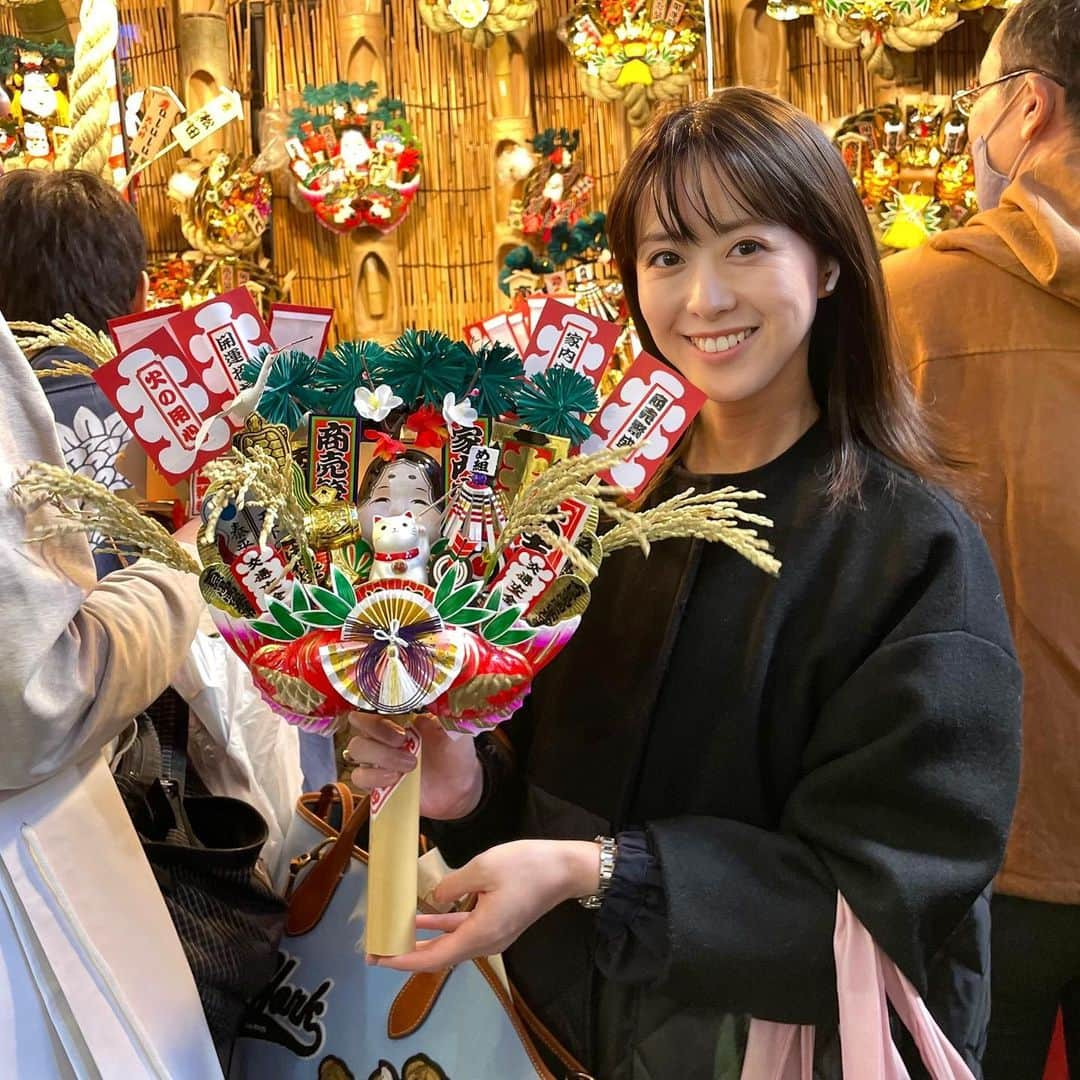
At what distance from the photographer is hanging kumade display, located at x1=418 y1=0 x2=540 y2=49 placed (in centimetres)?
292

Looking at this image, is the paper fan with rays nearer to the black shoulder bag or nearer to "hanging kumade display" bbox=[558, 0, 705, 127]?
the black shoulder bag

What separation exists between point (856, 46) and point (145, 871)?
2.28m

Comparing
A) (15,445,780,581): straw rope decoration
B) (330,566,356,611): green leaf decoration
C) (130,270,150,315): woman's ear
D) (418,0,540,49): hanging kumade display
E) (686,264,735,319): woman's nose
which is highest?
(418,0,540,49): hanging kumade display

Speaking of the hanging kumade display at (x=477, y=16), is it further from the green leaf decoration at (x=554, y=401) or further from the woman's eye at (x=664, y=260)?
the green leaf decoration at (x=554, y=401)

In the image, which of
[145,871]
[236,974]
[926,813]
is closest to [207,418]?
[145,871]

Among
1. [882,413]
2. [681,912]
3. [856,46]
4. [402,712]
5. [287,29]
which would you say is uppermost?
[287,29]

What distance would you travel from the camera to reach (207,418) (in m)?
1.03

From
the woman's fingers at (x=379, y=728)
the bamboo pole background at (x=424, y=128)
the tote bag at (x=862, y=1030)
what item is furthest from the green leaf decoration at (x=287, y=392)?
the bamboo pole background at (x=424, y=128)

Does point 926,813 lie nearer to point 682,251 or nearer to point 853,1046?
point 853,1046

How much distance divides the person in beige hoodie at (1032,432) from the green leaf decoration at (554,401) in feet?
2.18

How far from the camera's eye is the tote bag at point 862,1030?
39.7 inches

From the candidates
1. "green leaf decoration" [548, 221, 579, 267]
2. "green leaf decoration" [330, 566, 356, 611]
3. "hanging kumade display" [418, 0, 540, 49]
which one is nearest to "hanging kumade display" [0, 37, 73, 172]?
"hanging kumade display" [418, 0, 540, 49]

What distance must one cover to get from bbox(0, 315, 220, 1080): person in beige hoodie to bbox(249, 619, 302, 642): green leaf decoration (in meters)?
0.19

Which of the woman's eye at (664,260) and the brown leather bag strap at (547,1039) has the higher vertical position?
the woman's eye at (664,260)
